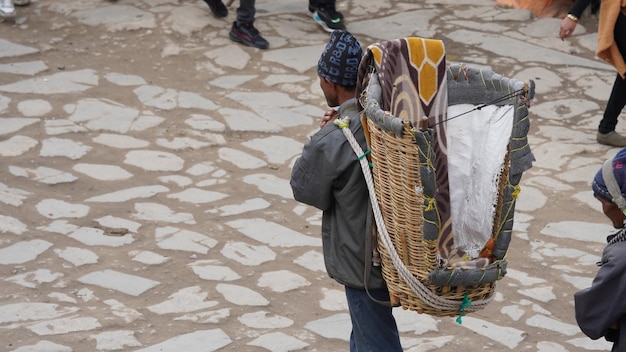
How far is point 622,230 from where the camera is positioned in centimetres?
283

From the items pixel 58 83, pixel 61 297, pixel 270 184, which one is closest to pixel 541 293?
pixel 270 184

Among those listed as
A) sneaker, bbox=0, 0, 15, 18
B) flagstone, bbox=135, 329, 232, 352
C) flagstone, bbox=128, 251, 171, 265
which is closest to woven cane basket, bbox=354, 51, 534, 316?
flagstone, bbox=135, 329, 232, 352

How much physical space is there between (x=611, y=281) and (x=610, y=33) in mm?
3746

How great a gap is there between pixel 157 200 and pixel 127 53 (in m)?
2.47

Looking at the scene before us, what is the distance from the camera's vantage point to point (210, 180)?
20.0ft

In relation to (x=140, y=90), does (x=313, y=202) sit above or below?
above

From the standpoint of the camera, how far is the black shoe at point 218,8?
27.6 feet

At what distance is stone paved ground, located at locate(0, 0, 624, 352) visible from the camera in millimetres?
4527

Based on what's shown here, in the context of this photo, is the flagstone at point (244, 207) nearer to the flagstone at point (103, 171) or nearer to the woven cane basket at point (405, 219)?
the flagstone at point (103, 171)

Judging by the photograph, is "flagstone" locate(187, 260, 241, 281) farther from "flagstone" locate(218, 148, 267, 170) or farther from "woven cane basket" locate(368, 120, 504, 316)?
"woven cane basket" locate(368, 120, 504, 316)

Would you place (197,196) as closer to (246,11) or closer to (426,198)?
(246,11)

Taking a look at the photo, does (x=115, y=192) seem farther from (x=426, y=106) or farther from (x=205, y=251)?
(x=426, y=106)

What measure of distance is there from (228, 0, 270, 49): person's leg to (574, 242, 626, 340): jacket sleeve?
17.9ft

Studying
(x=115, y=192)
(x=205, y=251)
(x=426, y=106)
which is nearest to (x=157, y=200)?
(x=115, y=192)
